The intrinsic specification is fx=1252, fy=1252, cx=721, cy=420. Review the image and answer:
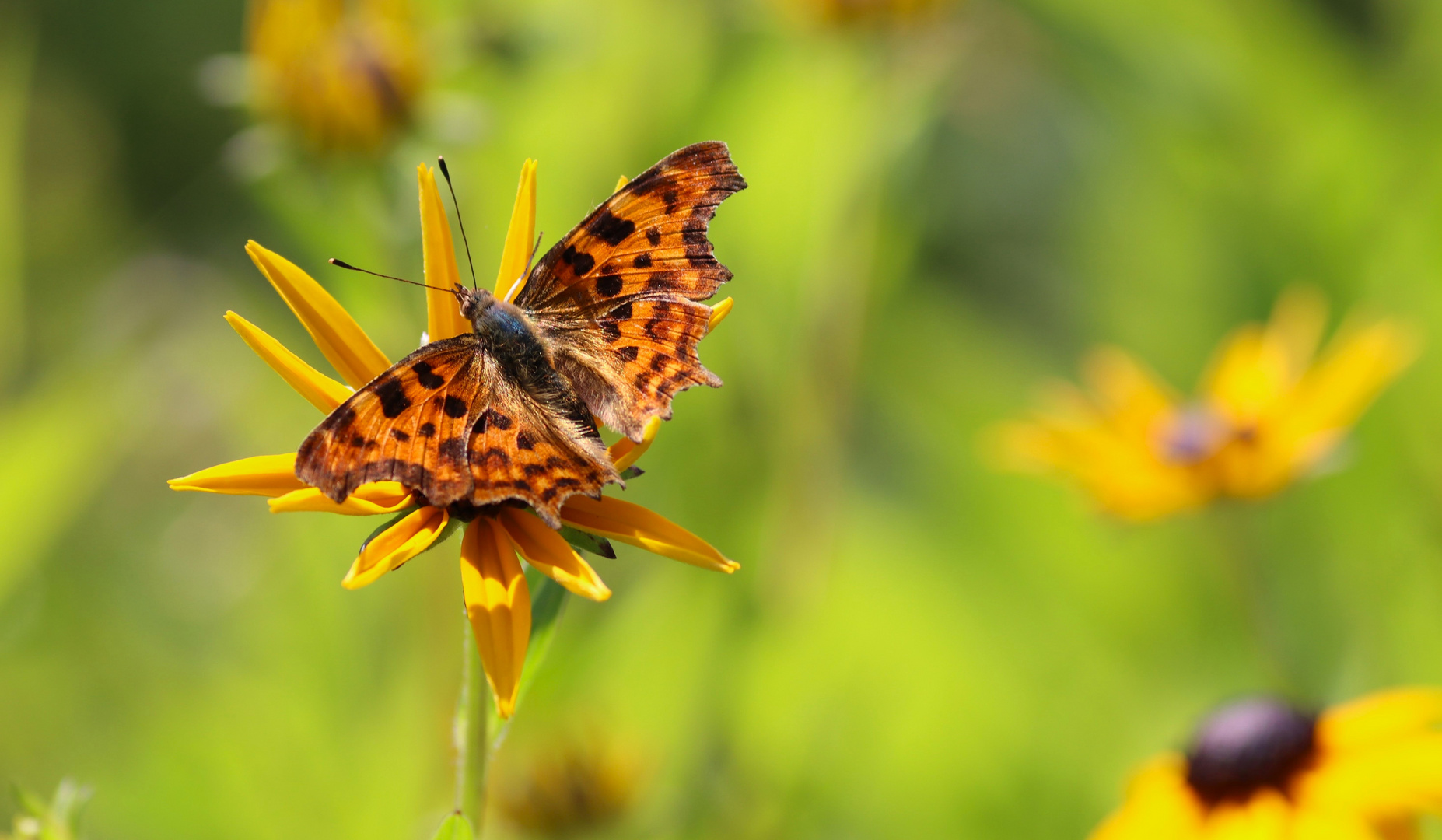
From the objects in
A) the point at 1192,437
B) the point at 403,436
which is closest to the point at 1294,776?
the point at 1192,437

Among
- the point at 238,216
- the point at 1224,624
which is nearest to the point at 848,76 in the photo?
the point at 1224,624

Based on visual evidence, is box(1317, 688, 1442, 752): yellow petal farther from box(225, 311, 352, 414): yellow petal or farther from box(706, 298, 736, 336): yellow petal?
box(225, 311, 352, 414): yellow petal

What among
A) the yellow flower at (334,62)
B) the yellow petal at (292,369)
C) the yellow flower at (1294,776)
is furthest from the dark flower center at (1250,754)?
the yellow flower at (334,62)

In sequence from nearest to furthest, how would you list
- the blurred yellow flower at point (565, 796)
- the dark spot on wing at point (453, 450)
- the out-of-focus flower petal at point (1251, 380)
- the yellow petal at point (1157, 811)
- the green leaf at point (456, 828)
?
the green leaf at point (456, 828) < the dark spot on wing at point (453, 450) < the yellow petal at point (1157, 811) < the blurred yellow flower at point (565, 796) < the out-of-focus flower petal at point (1251, 380)

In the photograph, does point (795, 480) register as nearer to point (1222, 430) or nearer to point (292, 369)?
point (1222, 430)

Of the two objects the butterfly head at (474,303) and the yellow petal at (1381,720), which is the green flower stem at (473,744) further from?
the yellow petal at (1381,720)

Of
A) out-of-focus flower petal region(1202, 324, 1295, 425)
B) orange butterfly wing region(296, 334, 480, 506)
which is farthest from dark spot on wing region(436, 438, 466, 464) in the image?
out-of-focus flower petal region(1202, 324, 1295, 425)

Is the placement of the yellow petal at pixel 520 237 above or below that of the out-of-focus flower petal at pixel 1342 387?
below

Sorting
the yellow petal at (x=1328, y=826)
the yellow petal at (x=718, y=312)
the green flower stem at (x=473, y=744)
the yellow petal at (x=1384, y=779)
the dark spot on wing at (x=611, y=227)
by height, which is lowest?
the green flower stem at (x=473, y=744)
